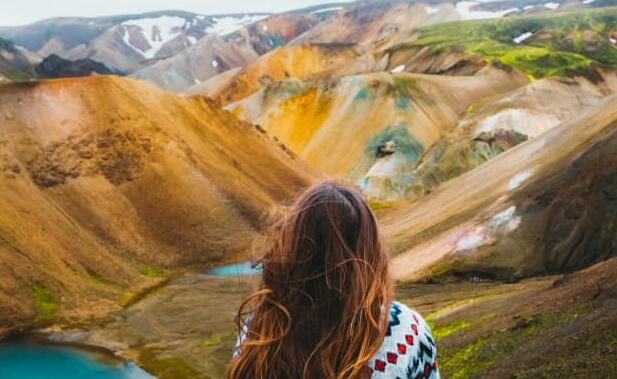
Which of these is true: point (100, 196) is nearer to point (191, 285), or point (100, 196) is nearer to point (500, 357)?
point (191, 285)

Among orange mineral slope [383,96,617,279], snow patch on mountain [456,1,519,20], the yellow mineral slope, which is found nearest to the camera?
orange mineral slope [383,96,617,279]

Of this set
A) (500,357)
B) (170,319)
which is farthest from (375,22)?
(500,357)

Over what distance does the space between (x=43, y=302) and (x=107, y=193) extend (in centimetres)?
1270

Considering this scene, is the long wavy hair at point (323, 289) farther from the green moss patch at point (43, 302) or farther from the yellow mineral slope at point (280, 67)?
the yellow mineral slope at point (280, 67)

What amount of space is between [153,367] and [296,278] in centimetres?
2247

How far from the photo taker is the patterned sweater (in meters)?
4.05

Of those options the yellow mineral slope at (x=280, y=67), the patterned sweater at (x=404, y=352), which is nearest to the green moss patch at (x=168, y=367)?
the patterned sweater at (x=404, y=352)

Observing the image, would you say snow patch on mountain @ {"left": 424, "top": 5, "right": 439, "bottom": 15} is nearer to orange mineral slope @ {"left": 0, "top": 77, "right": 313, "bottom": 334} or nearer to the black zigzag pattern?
orange mineral slope @ {"left": 0, "top": 77, "right": 313, "bottom": 334}

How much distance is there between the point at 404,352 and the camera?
4074mm

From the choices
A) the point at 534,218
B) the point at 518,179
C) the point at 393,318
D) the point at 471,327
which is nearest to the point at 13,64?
the point at 518,179

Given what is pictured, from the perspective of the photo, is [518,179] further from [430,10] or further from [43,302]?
[430,10]

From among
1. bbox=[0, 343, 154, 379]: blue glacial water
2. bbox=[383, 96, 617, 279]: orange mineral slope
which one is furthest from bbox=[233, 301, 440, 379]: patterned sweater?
bbox=[0, 343, 154, 379]: blue glacial water

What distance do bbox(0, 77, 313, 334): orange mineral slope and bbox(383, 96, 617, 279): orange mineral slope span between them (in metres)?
11.8

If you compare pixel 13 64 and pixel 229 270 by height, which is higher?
pixel 229 270
